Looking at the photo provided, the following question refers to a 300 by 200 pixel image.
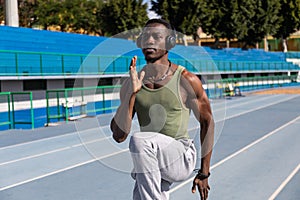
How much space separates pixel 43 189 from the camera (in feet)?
27.3

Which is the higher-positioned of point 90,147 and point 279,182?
point 90,147

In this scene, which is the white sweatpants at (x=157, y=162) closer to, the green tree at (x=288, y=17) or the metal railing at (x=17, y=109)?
the metal railing at (x=17, y=109)

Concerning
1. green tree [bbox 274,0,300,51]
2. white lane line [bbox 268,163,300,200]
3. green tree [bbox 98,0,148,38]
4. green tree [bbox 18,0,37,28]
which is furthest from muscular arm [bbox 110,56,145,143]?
green tree [bbox 274,0,300,51]

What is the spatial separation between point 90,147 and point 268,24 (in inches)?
2619

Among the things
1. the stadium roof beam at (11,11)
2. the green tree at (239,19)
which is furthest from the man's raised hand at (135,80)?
the green tree at (239,19)

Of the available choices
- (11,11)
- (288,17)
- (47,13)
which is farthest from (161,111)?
(288,17)

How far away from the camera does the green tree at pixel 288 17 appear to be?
72.1 meters

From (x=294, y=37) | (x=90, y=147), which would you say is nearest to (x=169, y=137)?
(x=90, y=147)

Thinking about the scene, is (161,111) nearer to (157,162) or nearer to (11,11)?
(157,162)

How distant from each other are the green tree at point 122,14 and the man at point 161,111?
170ft

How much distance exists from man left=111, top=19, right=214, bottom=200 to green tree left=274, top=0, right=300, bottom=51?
2855 inches

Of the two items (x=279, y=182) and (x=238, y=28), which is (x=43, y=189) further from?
→ (x=238, y=28)

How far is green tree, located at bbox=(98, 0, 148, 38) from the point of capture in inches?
2158

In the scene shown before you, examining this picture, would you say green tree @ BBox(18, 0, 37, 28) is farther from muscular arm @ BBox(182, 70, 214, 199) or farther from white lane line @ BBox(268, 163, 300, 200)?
muscular arm @ BBox(182, 70, 214, 199)
